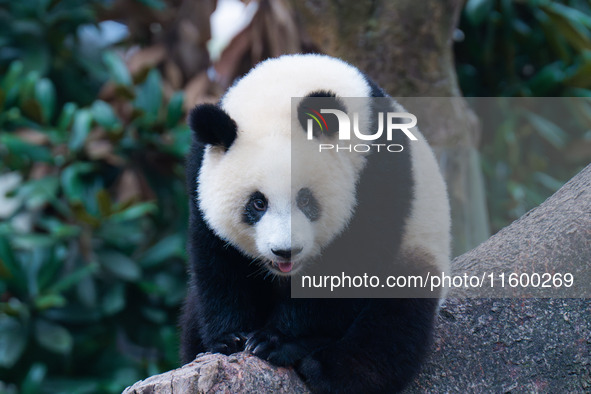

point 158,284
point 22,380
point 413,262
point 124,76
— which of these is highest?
point 413,262

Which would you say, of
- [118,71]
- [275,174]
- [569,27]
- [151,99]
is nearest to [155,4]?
[118,71]

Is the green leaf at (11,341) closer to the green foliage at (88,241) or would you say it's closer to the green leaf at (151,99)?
the green foliage at (88,241)

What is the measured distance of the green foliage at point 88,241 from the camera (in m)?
3.87

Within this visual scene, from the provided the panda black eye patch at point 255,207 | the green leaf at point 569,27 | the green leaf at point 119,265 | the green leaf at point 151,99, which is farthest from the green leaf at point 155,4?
the panda black eye patch at point 255,207

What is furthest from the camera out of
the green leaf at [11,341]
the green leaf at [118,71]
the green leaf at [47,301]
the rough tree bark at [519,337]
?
the green leaf at [118,71]

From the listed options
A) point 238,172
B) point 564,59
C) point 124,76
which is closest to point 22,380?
point 124,76

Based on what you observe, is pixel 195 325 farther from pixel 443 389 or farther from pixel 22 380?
pixel 22 380

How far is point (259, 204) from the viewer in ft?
5.90

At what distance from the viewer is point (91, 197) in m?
4.28

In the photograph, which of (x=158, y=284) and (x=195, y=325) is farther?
(x=158, y=284)

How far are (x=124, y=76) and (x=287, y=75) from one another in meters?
2.80

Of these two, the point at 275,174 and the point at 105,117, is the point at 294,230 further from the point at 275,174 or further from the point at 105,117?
the point at 105,117

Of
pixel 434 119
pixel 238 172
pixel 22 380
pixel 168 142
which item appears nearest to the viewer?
pixel 238 172

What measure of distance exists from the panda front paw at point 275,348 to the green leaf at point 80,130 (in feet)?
8.64
